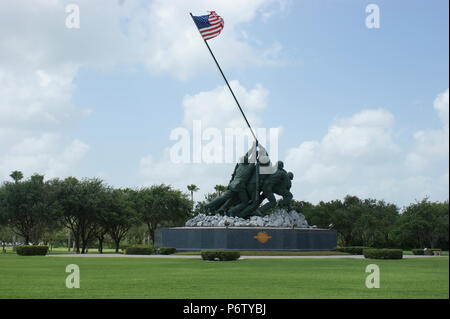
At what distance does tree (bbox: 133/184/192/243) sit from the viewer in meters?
70.2

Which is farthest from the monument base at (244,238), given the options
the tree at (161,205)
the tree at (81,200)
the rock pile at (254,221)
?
the tree at (161,205)

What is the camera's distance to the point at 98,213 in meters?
57.8

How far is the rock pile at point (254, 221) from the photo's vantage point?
4375 cm

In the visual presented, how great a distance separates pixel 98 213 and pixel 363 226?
37.9 metres

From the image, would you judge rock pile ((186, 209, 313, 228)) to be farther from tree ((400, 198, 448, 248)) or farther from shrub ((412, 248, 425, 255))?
tree ((400, 198, 448, 248))

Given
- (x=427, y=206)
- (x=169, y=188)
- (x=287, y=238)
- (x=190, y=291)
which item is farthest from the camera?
(x=169, y=188)

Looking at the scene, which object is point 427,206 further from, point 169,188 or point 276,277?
point 276,277

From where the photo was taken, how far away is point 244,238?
41219 millimetres

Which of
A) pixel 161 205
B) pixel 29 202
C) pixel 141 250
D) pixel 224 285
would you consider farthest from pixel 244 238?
pixel 161 205

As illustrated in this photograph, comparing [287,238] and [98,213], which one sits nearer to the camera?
[287,238]

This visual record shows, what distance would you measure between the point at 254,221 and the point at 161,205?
28.7m

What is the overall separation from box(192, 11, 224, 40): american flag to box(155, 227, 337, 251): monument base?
15.2 meters

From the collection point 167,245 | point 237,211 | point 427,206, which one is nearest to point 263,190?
point 237,211

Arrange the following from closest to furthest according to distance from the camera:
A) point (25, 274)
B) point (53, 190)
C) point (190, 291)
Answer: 1. point (190, 291)
2. point (25, 274)
3. point (53, 190)
